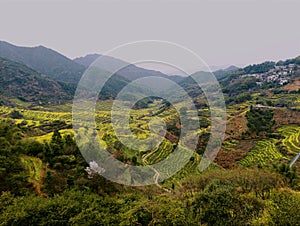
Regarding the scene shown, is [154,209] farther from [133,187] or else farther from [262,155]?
[262,155]

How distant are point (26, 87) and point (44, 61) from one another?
68.4 meters

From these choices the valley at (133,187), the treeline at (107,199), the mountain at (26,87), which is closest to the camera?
the treeline at (107,199)

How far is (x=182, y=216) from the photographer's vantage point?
31.9 feet

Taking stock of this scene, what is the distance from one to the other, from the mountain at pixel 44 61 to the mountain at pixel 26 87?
33.6 meters

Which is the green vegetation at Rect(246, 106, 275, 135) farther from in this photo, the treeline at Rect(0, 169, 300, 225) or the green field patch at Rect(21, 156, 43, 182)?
the green field patch at Rect(21, 156, 43, 182)

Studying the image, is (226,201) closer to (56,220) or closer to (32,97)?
(56,220)

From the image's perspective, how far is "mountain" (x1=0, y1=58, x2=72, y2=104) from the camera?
49719mm

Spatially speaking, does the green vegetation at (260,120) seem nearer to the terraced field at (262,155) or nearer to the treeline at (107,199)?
the terraced field at (262,155)

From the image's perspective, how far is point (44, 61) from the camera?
117m

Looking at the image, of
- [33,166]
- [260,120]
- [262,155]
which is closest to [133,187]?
[33,166]

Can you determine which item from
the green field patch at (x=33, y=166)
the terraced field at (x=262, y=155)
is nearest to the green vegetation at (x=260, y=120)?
the terraced field at (x=262, y=155)

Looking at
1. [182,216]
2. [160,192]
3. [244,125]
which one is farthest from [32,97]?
[182,216]

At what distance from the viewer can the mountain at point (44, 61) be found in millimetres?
102250

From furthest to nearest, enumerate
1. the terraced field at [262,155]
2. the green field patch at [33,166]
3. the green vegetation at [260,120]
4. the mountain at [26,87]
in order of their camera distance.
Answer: the mountain at [26,87] → the green vegetation at [260,120] → the terraced field at [262,155] → the green field patch at [33,166]
